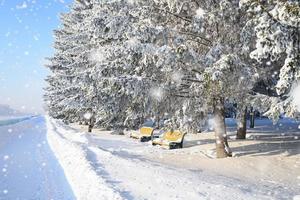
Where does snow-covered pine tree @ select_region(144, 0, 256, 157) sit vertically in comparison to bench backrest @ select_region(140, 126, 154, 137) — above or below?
above

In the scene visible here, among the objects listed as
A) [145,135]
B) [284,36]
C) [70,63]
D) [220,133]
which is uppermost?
[70,63]

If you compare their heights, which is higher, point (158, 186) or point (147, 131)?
point (147, 131)

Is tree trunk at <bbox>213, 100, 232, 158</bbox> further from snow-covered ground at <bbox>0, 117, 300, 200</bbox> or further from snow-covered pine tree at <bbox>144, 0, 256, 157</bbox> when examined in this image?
snow-covered ground at <bbox>0, 117, 300, 200</bbox>

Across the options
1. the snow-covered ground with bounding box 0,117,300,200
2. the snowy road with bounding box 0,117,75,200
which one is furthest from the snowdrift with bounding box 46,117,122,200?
the snowy road with bounding box 0,117,75,200

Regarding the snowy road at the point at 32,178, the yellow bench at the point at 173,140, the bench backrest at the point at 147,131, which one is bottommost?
the snowy road at the point at 32,178

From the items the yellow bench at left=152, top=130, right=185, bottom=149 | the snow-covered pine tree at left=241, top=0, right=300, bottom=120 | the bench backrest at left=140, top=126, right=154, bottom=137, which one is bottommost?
the yellow bench at left=152, top=130, right=185, bottom=149

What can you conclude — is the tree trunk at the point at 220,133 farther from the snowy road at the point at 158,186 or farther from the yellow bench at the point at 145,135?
the yellow bench at the point at 145,135

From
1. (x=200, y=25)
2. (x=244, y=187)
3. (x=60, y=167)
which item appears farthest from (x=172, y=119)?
(x=244, y=187)

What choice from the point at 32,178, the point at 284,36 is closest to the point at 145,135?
the point at 32,178

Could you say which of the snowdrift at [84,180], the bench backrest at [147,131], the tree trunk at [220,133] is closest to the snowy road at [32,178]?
the snowdrift at [84,180]

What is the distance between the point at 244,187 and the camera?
1080cm

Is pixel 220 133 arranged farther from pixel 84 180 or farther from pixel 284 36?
pixel 84 180

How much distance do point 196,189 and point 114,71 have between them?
9117mm

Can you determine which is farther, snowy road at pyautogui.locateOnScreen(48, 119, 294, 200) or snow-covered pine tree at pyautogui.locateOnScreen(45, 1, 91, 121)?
snow-covered pine tree at pyautogui.locateOnScreen(45, 1, 91, 121)
